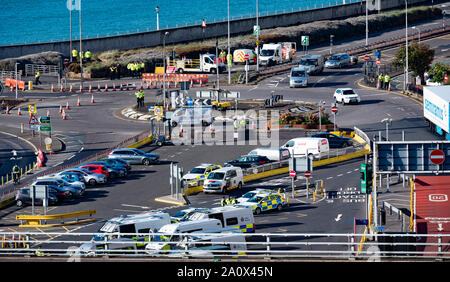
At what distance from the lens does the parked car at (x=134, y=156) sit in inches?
2039

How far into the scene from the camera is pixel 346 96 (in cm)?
6744

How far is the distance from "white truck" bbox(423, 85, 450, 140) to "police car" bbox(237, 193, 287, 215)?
43.5 feet

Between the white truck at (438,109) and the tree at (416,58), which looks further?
the tree at (416,58)

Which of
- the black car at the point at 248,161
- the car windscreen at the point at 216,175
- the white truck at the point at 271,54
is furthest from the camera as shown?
the white truck at the point at 271,54

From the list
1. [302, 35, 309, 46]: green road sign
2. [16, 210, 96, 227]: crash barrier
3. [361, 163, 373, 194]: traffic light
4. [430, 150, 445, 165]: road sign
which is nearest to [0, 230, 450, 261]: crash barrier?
[361, 163, 373, 194]: traffic light

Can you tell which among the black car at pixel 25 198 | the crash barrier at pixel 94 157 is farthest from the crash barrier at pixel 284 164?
the crash barrier at pixel 94 157

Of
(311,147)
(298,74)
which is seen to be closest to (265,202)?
(311,147)

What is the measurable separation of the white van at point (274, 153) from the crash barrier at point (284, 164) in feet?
1.57

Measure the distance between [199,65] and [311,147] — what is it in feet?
121

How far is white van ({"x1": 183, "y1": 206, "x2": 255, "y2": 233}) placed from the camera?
34.2 m

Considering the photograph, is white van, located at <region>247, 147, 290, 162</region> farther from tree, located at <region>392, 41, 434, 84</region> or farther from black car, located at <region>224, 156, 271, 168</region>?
tree, located at <region>392, 41, 434, 84</region>

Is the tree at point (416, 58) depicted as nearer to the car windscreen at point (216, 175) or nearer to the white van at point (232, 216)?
the car windscreen at point (216, 175)

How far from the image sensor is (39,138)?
199 ft

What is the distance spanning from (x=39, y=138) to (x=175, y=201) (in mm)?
21391
